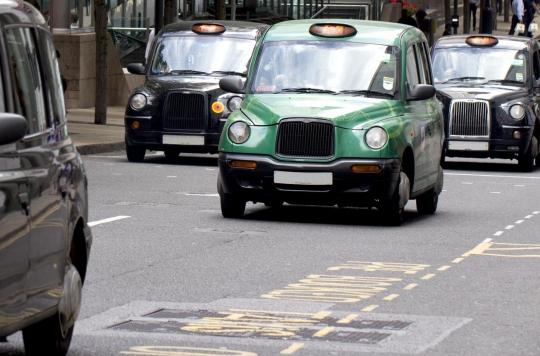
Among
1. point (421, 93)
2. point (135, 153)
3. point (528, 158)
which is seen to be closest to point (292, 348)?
point (421, 93)

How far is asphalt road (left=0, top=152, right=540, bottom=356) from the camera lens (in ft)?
31.1

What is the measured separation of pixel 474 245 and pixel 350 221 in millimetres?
2216

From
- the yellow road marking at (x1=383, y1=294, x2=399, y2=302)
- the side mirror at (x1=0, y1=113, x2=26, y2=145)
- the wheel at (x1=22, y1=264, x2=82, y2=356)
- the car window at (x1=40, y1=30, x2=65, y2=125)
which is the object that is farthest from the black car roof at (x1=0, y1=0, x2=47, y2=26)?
the yellow road marking at (x1=383, y1=294, x2=399, y2=302)

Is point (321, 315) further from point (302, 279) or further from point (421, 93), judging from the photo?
point (421, 93)

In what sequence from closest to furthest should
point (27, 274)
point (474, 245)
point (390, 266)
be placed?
1. point (27, 274)
2. point (390, 266)
3. point (474, 245)

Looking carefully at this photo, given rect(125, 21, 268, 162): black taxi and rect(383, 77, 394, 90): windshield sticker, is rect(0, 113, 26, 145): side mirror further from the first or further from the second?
rect(125, 21, 268, 162): black taxi

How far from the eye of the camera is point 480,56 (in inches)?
1058

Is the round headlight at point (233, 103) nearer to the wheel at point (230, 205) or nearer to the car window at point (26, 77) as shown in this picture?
the wheel at point (230, 205)

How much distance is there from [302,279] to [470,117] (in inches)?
555

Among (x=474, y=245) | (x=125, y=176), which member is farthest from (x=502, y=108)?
(x=474, y=245)

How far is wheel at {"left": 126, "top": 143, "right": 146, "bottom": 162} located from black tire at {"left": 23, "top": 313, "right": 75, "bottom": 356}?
1622 centimetres

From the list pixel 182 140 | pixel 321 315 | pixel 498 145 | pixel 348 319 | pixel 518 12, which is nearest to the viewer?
pixel 348 319

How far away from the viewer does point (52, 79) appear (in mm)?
8859

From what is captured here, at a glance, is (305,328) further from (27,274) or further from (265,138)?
(265,138)
